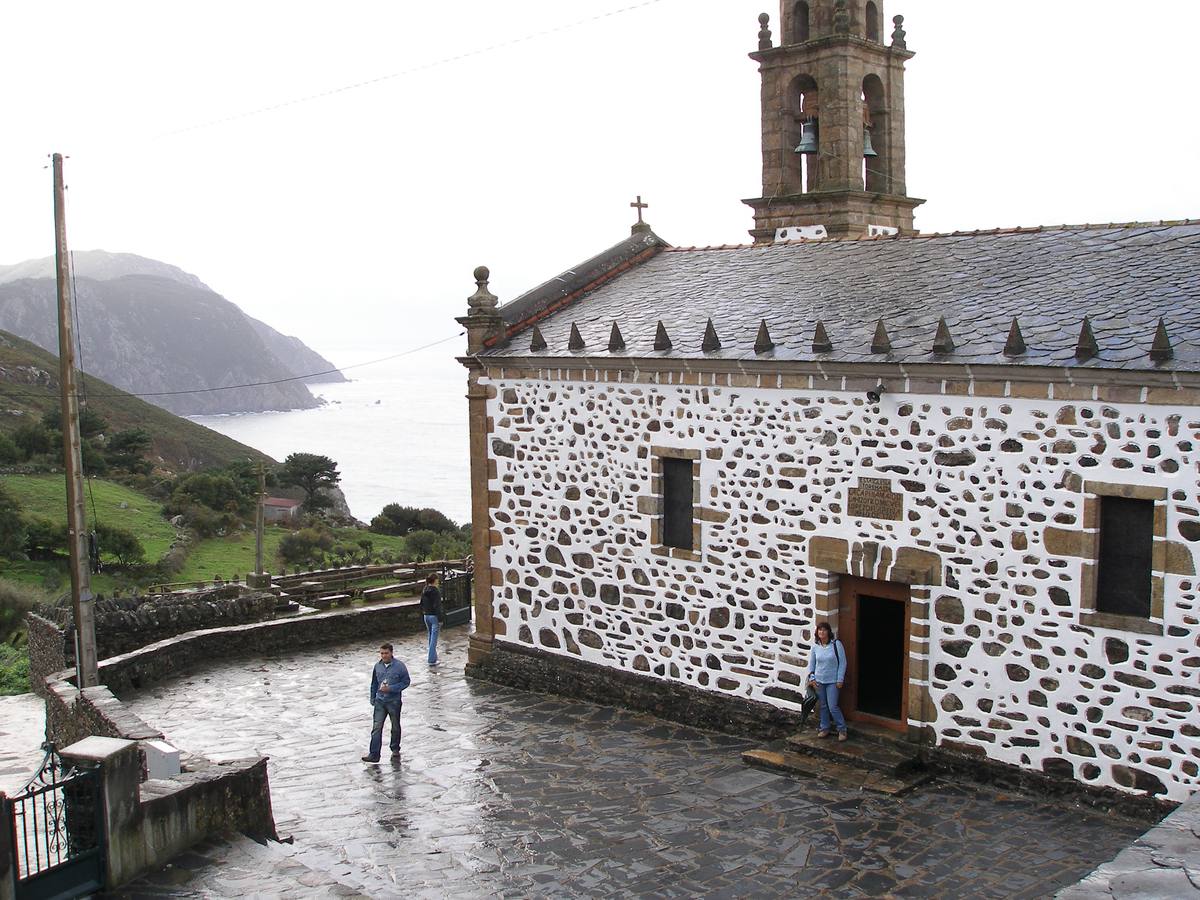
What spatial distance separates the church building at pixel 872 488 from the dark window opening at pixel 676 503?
0.04m

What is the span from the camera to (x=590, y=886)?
10.1 m

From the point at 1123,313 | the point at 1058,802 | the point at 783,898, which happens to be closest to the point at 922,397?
the point at 1123,313

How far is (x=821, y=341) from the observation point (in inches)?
510

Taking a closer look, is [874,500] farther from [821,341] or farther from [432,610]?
[432,610]

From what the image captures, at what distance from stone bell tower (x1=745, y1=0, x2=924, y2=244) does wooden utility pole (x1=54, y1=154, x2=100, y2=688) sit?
10.8 meters

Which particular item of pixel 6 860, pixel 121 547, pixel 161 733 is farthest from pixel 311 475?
pixel 6 860

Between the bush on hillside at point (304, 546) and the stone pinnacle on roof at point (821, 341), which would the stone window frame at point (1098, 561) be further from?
the bush on hillside at point (304, 546)

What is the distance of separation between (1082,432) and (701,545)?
4.68 meters

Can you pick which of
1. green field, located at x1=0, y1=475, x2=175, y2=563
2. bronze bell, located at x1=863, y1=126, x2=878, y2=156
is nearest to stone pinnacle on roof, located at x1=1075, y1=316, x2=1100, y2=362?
bronze bell, located at x1=863, y1=126, x2=878, y2=156

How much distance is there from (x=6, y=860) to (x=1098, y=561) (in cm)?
912

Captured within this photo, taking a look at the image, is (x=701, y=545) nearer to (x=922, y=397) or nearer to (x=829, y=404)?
(x=829, y=404)

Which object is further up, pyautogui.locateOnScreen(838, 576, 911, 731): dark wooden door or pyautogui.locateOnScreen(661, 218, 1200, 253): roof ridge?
pyautogui.locateOnScreen(661, 218, 1200, 253): roof ridge

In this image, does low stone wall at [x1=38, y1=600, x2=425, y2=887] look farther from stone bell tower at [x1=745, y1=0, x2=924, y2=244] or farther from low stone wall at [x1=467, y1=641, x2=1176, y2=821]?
stone bell tower at [x1=745, y1=0, x2=924, y2=244]

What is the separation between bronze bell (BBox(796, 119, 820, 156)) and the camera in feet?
65.9
